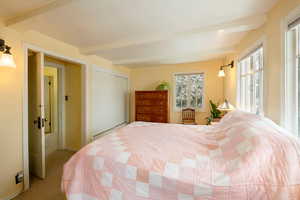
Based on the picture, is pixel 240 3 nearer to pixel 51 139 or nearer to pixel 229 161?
pixel 229 161

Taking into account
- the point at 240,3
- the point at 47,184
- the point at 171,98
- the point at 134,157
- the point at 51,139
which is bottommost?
the point at 47,184

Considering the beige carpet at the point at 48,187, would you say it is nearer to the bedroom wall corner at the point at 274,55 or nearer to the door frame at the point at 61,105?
the door frame at the point at 61,105

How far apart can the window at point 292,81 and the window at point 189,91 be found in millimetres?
2860

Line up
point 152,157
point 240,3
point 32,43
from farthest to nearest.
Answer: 1. point 32,43
2. point 240,3
3. point 152,157

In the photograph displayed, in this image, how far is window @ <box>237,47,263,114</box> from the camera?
1.87 m

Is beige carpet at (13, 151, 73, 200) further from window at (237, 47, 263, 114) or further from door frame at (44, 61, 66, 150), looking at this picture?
window at (237, 47, 263, 114)

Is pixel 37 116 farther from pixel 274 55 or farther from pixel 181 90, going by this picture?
pixel 181 90

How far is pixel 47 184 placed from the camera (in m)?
1.97

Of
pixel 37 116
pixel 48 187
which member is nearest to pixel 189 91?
pixel 37 116

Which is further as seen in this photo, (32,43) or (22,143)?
(32,43)

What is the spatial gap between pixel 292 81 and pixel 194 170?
Result: 4.19 feet

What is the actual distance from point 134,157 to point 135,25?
5.73 feet

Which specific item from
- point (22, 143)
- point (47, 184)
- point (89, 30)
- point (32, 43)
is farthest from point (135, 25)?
point (47, 184)

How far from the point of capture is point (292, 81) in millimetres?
1241
